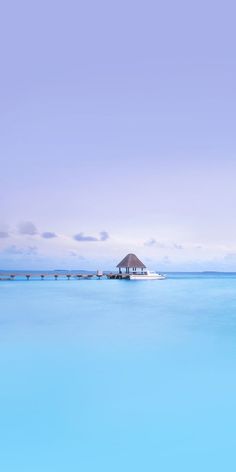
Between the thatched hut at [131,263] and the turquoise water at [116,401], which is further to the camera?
the thatched hut at [131,263]

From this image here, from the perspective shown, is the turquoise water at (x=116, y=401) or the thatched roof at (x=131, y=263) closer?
the turquoise water at (x=116, y=401)

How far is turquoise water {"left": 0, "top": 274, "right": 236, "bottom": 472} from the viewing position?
4.93 m

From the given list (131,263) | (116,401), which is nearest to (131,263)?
(131,263)

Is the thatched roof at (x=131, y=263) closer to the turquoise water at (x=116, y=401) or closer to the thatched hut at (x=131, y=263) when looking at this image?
the thatched hut at (x=131, y=263)

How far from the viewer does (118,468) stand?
15.3 feet

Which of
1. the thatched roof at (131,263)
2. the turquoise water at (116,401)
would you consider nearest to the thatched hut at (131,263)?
the thatched roof at (131,263)

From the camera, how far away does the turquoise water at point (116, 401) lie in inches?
194

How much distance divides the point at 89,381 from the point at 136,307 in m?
15.7

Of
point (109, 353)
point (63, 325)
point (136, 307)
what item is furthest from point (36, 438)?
point (136, 307)

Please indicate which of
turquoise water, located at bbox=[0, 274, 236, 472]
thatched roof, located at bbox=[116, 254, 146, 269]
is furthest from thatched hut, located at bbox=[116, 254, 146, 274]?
turquoise water, located at bbox=[0, 274, 236, 472]

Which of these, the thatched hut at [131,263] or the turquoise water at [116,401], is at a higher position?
the thatched hut at [131,263]

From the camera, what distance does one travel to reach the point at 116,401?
6.66 metres

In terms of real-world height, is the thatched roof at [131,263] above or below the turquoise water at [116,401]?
above

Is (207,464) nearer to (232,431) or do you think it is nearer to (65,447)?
(232,431)
